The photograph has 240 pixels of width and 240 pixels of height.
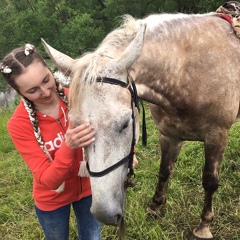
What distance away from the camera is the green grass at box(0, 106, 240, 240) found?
112 inches

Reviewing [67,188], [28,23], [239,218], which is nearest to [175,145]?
[239,218]

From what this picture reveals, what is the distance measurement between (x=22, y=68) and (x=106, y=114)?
0.56m

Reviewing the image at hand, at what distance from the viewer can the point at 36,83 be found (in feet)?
5.50

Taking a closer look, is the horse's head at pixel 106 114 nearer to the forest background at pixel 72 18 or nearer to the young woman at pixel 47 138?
the young woman at pixel 47 138

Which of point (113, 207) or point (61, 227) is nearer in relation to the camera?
point (113, 207)

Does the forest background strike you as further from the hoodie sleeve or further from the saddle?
the hoodie sleeve

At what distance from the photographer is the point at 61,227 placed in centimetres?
208

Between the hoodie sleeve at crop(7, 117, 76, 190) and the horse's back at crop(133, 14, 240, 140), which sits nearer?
the hoodie sleeve at crop(7, 117, 76, 190)

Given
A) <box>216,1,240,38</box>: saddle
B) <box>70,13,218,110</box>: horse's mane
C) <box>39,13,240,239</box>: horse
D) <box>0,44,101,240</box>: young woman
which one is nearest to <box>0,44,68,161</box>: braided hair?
<box>0,44,101,240</box>: young woman

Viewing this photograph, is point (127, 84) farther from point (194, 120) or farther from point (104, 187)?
point (194, 120)

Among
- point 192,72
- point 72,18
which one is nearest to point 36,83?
point 192,72

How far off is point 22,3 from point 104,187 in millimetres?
17180

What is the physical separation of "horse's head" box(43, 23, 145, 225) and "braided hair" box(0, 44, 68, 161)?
27cm

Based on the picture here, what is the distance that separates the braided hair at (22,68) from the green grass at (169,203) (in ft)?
4.94
